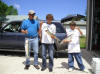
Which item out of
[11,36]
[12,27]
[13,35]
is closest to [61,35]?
[13,35]

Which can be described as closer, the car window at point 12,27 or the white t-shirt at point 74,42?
the white t-shirt at point 74,42

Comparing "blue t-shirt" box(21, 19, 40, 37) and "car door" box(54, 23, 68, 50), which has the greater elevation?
"blue t-shirt" box(21, 19, 40, 37)

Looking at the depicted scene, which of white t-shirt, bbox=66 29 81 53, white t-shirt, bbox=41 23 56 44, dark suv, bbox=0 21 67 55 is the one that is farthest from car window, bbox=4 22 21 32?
white t-shirt, bbox=66 29 81 53

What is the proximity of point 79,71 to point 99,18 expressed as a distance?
7.65 m

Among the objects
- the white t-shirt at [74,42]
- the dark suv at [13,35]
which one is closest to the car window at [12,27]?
the dark suv at [13,35]

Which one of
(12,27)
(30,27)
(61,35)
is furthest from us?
(12,27)

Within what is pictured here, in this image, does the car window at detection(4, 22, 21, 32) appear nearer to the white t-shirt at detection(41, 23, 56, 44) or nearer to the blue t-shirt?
the blue t-shirt

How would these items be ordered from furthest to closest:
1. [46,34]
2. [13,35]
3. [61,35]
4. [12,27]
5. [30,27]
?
[12,27], [13,35], [61,35], [30,27], [46,34]

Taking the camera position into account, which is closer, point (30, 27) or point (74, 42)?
point (74, 42)

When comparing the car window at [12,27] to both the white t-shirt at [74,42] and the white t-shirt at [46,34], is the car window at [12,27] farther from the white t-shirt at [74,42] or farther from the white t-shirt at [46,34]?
the white t-shirt at [74,42]

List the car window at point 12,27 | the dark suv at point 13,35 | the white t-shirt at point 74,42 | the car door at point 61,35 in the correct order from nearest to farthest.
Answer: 1. the white t-shirt at point 74,42
2. the car door at point 61,35
3. the dark suv at point 13,35
4. the car window at point 12,27

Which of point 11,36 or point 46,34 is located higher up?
point 46,34

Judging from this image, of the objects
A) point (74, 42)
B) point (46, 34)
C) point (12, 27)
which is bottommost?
point (74, 42)

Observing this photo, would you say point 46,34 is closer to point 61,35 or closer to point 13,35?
point 61,35
